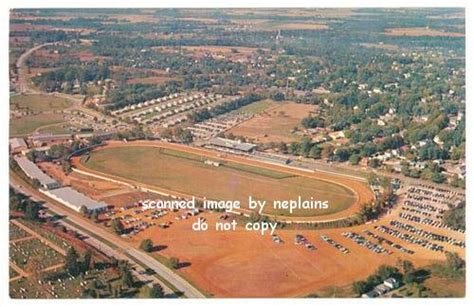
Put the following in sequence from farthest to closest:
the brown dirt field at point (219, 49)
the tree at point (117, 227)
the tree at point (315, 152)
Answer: the brown dirt field at point (219, 49) < the tree at point (315, 152) < the tree at point (117, 227)

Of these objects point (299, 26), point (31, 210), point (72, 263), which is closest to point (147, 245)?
point (72, 263)

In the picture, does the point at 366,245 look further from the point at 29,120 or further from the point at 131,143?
the point at 29,120

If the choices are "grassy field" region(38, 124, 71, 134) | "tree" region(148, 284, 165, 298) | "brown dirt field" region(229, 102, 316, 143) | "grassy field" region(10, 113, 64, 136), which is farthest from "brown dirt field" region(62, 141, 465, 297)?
"brown dirt field" region(229, 102, 316, 143)

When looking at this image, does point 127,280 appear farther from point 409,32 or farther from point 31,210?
point 409,32

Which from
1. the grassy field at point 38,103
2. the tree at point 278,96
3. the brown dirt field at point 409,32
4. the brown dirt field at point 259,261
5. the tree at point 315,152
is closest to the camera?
the brown dirt field at point 259,261

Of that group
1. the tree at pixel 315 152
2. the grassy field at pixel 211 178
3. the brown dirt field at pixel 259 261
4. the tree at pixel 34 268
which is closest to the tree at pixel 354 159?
the tree at pixel 315 152

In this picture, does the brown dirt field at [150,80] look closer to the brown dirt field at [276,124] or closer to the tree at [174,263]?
the brown dirt field at [276,124]

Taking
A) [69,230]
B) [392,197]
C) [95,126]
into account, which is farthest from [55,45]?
[392,197]
